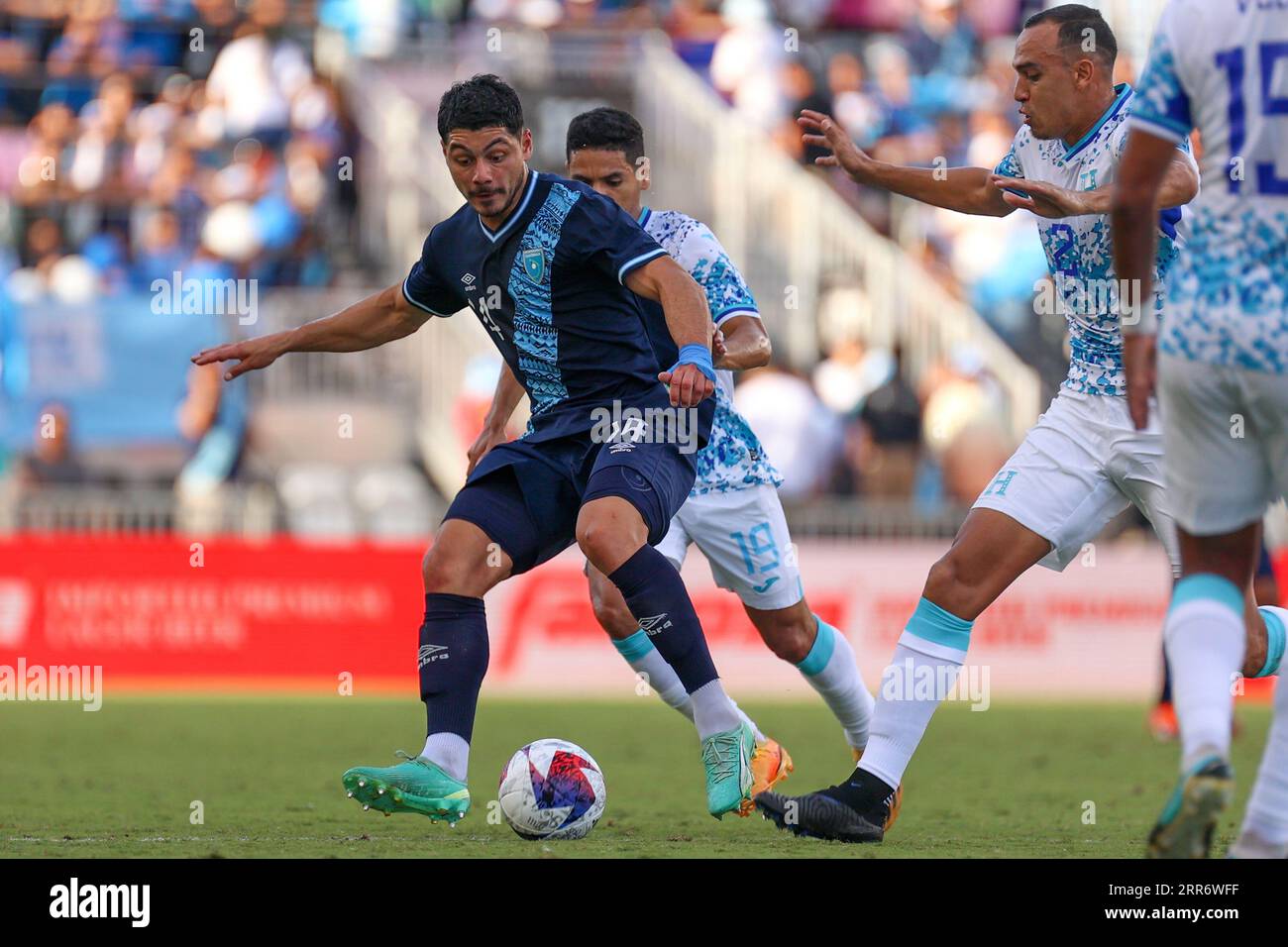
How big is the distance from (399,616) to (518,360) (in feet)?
29.6

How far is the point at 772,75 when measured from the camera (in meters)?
21.6

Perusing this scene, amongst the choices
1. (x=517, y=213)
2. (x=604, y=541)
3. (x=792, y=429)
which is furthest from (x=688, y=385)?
(x=792, y=429)

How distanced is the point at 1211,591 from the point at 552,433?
2794mm

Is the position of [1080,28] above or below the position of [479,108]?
above

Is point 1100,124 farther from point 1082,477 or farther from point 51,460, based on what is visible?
point 51,460

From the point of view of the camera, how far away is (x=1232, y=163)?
16.3 feet

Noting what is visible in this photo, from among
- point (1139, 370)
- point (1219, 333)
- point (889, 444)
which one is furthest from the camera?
point (889, 444)

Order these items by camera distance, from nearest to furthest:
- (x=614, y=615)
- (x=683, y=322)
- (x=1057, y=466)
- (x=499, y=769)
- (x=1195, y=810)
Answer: (x=1195, y=810), (x=683, y=322), (x=1057, y=466), (x=614, y=615), (x=499, y=769)

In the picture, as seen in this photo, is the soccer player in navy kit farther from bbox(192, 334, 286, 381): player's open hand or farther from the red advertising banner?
the red advertising banner

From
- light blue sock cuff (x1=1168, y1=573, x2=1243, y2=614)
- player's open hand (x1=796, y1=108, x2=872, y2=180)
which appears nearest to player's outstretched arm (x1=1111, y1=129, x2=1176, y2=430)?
light blue sock cuff (x1=1168, y1=573, x2=1243, y2=614)

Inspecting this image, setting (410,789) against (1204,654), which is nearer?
(1204,654)

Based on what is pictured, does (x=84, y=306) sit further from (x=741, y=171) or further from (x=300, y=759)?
(x=300, y=759)

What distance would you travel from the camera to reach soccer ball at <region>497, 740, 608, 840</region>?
6934 mm

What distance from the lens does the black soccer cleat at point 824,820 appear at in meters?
6.76
